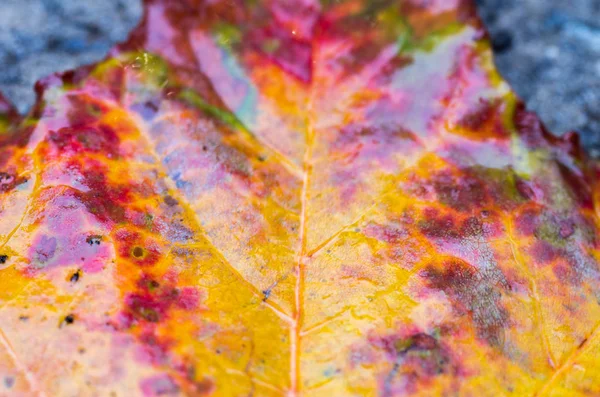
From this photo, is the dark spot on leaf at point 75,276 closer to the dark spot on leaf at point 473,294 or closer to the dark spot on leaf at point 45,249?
the dark spot on leaf at point 45,249

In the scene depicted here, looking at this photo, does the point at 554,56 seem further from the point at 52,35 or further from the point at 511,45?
the point at 52,35

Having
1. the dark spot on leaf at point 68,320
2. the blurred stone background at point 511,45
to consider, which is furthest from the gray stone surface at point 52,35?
the dark spot on leaf at point 68,320

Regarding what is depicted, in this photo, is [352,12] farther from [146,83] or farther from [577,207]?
[577,207]

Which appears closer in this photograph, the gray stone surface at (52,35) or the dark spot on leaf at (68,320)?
the dark spot on leaf at (68,320)

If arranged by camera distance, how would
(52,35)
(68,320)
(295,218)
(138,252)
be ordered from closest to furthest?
(68,320) < (138,252) < (295,218) < (52,35)

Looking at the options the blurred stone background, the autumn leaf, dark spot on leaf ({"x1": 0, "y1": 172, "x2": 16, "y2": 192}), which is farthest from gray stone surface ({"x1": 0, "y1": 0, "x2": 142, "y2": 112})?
dark spot on leaf ({"x1": 0, "y1": 172, "x2": 16, "y2": 192})

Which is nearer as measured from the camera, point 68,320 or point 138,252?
point 68,320

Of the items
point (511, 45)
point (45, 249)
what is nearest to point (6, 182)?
point (45, 249)
